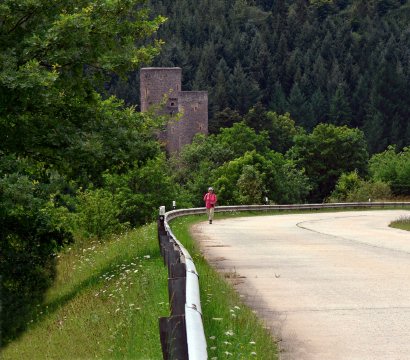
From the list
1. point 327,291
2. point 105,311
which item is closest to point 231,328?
point 327,291

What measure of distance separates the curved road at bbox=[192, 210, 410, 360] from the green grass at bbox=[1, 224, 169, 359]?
47.2 inches

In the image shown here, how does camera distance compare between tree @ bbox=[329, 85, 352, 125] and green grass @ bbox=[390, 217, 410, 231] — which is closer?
green grass @ bbox=[390, 217, 410, 231]

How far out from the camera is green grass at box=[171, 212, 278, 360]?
8.32 metres

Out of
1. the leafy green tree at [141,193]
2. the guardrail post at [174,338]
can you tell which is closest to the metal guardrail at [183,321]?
the guardrail post at [174,338]

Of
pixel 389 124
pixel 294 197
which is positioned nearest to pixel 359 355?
pixel 294 197

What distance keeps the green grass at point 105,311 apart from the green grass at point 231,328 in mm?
508

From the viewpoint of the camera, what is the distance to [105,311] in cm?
1343

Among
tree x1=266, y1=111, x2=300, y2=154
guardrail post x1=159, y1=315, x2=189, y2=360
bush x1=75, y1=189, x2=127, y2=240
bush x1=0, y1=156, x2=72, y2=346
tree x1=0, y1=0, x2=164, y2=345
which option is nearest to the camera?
guardrail post x1=159, y1=315, x2=189, y2=360

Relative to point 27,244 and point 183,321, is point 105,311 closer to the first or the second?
point 183,321

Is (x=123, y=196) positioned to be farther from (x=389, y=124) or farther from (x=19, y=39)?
(x=389, y=124)

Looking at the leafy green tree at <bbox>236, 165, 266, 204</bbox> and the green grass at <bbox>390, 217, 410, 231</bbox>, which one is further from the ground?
the green grass at <bbox>390, 217, 410, 231</bbox>

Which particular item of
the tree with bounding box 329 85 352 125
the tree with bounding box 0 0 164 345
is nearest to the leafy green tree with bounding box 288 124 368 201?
the tree with bounding box 329 85 352 125

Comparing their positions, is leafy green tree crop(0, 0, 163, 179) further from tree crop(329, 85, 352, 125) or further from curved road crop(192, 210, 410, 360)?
tree crop(329, 85, 352, 125)

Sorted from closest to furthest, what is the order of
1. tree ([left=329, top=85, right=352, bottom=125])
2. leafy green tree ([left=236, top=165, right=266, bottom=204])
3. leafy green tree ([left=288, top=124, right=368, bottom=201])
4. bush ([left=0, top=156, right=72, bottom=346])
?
1. bush ([left=0, top=156, right=72, bottom=346])
2. leafy green tree ([left=236, top=165, right=266, bottom=204])
3. leafy green tree ([left=288, top=124, right=368, bottom=201])
4. tree ([left=329, top=85, right=352, bottom=125])
